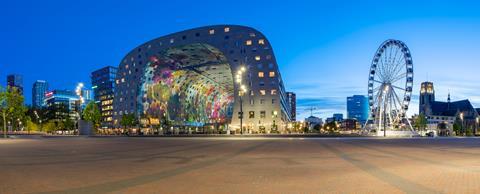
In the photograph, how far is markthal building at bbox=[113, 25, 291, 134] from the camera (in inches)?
5340

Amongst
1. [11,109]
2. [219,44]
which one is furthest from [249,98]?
[11,109]

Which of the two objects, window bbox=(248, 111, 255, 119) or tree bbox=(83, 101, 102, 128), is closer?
tree bbox=(83, 101, 102, 128)

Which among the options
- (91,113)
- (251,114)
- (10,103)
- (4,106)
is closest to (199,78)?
(251,114)

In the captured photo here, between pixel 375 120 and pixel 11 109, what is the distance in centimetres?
7304

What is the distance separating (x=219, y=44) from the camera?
14138cm

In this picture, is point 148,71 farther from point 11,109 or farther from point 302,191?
point 302,191

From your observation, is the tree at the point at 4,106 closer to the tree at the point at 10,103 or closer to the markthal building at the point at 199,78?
the tree at the point at 10,103

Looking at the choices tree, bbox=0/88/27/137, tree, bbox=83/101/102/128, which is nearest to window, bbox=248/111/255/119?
tree, bbox=83/101/102/128

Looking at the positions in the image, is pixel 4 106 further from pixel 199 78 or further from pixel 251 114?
pixel 199 78

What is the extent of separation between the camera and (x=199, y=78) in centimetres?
18625

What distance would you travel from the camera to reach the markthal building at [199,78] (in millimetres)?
135625

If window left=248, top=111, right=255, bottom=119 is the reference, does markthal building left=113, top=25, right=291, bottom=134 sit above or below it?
above

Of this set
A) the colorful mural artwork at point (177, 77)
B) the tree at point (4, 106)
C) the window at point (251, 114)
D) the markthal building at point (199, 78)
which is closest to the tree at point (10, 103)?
the tree at point (4, 106)

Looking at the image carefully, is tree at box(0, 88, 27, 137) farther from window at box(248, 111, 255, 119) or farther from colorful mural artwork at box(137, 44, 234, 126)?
colorful mural artwork at box(137, 44, 234, 126)
